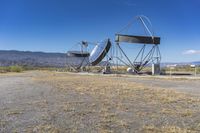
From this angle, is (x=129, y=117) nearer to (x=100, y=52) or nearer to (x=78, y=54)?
(x=100, y=52)

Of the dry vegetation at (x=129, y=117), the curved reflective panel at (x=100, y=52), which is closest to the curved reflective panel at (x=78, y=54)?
the curved reflective panel at (x=100, y=52)

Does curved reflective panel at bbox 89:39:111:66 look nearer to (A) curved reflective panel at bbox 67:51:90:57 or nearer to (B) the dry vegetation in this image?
(A) curved reflective panel at bbox 67:51:90:57

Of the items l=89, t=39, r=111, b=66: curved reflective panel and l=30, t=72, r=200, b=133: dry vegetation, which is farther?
l=89, t=39, r=111, b=66: curved reflective panel

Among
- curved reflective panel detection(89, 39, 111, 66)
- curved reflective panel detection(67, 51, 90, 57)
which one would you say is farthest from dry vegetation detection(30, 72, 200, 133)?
curved reflective panel detection(67, 51, 90, 57)

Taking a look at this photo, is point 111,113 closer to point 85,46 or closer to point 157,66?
point 157,66

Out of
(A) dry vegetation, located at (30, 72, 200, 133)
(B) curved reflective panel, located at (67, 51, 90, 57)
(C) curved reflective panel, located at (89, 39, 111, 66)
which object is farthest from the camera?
(B) curved reflective panel, located at (67, 51, 90, 57)

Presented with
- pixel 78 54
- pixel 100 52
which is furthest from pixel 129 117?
pixel 78 54

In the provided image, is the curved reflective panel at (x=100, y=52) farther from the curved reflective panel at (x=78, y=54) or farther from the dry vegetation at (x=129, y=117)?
the dry vegetation at (x=129, y=117)

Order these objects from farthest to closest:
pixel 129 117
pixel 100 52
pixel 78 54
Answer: pixel 78 54 → pixel 100 52 → pixel 129 117

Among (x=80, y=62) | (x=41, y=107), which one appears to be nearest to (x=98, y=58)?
(x=80, y=62)

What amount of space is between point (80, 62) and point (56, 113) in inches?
2414

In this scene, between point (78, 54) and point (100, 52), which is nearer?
point (100, 52)

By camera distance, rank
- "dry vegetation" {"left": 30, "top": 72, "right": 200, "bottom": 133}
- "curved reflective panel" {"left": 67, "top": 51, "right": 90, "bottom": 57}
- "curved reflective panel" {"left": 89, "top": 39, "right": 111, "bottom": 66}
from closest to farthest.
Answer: "dry vegetation" {"left": 30, "top": 72, "right": 200, "bottom": 133} < "curved reflective panel" {"left": 89, "top": 39, "right": 111, "bottom": 66} < "curved reflective panel" {"left": 67, "top": 51, "right": 90, "bottom": 57}

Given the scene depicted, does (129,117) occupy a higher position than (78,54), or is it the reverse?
(78,54)
